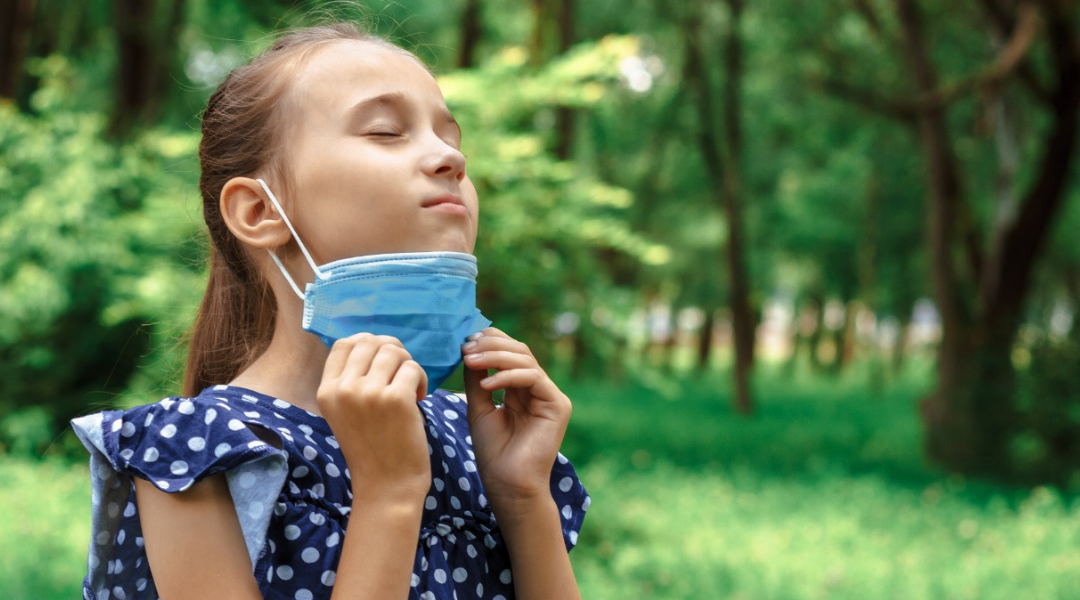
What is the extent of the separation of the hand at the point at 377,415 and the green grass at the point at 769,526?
4.83 meters

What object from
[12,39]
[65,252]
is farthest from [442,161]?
[12,39]

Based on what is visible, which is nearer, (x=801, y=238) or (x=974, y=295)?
(x=974, y=295)

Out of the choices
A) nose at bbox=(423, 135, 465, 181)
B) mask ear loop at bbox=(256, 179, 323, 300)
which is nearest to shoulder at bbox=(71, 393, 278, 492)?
mask ear loop at bbox=(256, 179, 323, 300)

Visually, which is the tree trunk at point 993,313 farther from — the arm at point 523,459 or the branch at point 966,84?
the arm at point 523,459

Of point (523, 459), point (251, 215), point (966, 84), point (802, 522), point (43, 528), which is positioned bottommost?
point (802, 522)

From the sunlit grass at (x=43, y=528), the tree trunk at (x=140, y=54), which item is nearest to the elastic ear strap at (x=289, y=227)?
the sunlit grass at (x=43, y=528)

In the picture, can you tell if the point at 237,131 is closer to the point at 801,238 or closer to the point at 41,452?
the point at 41,452

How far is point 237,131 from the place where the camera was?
5.39 feet

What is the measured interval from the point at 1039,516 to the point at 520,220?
559 cm

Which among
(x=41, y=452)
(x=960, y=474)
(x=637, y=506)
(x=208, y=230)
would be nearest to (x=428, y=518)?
(x=208, y=230)

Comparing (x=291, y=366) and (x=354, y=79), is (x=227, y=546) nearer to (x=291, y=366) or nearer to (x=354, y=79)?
(x=291, y=366)

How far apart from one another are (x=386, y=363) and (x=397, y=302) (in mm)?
145

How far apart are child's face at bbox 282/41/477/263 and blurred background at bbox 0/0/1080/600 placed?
53 centimetres

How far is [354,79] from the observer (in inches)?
61.2
